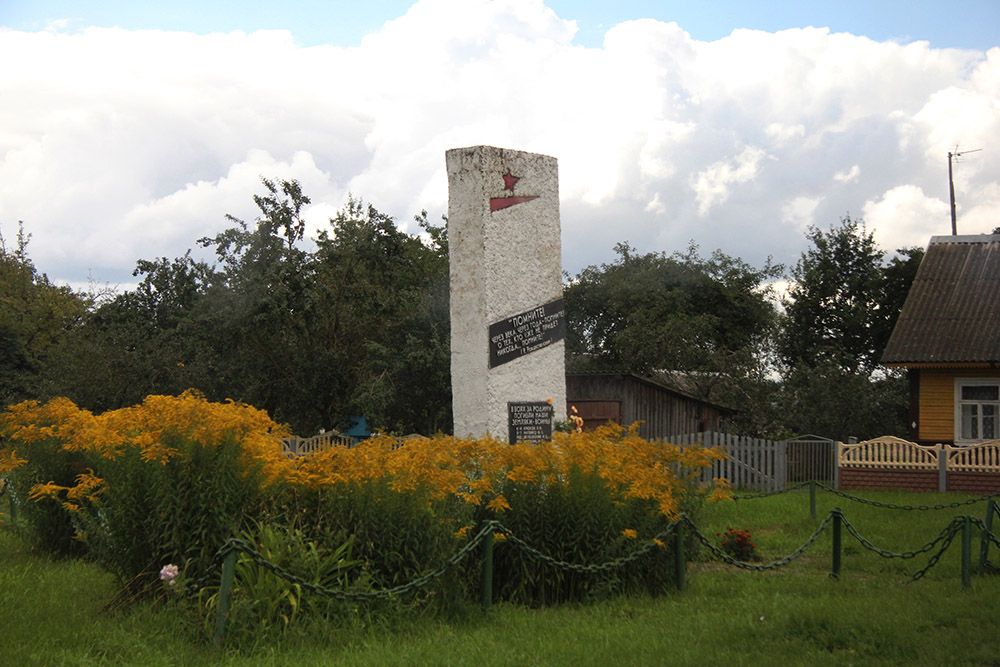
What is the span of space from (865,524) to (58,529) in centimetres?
1098

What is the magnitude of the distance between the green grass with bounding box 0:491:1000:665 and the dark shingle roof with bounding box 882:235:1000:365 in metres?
14.5

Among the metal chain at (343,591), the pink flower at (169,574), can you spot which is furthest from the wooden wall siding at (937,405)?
the pink flower at (169,574)

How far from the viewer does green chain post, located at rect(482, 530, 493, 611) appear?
782 centimetres

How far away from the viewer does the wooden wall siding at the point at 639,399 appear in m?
24.6

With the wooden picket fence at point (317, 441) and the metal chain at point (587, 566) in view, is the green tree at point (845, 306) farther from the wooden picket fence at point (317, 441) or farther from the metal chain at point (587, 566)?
the metal chain at point (587, 566)

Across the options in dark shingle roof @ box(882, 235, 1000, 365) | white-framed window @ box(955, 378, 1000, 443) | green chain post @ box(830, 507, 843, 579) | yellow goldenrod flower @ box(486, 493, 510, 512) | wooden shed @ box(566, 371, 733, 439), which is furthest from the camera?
wooden shed @ box(566, 371, 733, 439)

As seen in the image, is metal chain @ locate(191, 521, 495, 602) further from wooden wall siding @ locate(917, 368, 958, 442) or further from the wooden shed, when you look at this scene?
wooden wall siding @ locate(917, 368, 958, 442)

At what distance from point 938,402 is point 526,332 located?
1527cm

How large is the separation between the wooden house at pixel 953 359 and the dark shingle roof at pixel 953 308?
0.02m

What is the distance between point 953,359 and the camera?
74.3 feet

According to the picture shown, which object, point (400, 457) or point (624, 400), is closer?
point (400, 457)

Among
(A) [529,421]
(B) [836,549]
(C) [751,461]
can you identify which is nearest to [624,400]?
(C) [751,461]

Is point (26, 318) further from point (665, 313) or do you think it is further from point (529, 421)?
point (529, 421)

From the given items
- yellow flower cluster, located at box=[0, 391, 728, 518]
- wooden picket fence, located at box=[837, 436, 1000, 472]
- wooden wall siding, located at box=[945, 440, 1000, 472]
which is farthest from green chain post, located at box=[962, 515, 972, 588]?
wooden wall siding, located at box=[945, 440, 1000, 472]
